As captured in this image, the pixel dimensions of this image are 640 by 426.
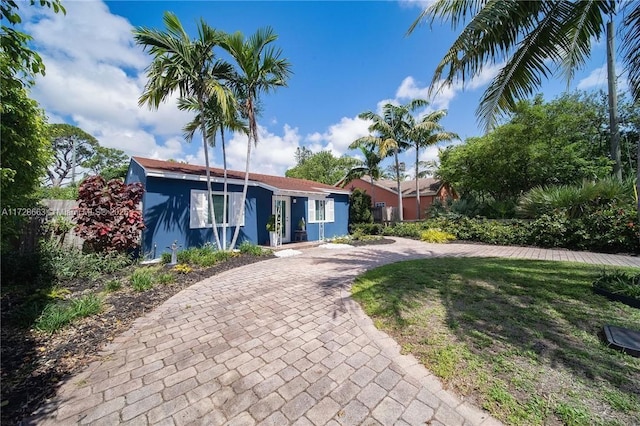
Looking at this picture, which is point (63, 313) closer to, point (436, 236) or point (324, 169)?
point (436, 236)

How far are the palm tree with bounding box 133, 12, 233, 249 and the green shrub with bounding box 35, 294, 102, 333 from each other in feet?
18.2

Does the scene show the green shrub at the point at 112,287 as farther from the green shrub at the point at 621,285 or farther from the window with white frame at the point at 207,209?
the green shrub at the point at 621,285

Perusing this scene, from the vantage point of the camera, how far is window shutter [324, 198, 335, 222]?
1403 centimetres

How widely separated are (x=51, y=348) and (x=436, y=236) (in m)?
13.4

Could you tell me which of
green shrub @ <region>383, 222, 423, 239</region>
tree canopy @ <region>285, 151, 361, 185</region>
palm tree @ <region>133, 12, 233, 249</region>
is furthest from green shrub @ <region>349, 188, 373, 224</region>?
tree canopy @ <region>285, 151, 361, 185</region>

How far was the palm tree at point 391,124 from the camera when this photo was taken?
1784cm

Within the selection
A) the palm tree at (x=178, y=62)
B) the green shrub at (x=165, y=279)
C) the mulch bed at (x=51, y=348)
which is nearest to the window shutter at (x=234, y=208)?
the palm tree at (x=178, y=62)

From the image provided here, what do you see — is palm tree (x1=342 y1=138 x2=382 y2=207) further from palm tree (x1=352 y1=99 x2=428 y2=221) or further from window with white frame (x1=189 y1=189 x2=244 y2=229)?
window with white frame (x1=189 y1=189 x2=244 y2=229)

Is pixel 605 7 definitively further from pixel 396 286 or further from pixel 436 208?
pixel 436 208

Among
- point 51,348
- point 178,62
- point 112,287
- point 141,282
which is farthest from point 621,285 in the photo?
point 178,62

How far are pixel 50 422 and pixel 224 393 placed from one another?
4.32 feet

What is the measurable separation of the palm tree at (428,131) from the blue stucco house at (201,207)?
9430mm

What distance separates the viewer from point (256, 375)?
8.21ft

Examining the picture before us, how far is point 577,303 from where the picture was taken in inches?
155
